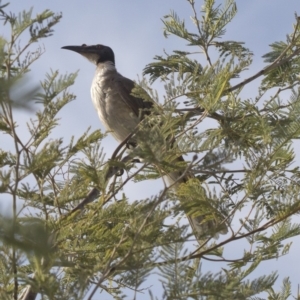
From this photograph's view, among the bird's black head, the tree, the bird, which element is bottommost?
the tree

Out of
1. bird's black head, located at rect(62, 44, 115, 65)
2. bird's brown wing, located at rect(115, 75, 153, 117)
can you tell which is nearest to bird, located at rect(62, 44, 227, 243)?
bird's brown wing, located at rect(115, 75, 153, 117)

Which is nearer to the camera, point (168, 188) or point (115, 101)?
point (168, 188)

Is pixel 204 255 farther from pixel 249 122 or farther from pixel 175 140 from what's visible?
pixel 249 122

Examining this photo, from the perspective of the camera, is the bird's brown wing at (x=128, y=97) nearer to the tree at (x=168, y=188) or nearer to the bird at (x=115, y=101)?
the bird at (x=115, y=101)

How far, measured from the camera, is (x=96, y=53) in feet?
30.0

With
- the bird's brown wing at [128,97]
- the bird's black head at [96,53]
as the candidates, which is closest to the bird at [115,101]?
the bird's brown wing at [128,97]

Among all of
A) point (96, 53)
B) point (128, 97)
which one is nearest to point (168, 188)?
point (128, 97)

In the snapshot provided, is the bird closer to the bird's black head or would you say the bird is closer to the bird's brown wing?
the bird's brown wing

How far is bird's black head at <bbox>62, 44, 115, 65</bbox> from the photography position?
29.7ft

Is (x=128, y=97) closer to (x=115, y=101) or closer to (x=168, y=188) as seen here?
(x=115, y=101)

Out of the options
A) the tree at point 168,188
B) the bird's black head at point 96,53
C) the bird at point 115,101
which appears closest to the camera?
Result: the tree at point 168,188

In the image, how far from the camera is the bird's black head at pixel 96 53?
9.06m

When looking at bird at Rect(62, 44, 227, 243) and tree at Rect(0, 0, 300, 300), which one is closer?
tree at Rect(0, 0, 300, 300)

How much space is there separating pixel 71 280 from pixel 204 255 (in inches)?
30.7
